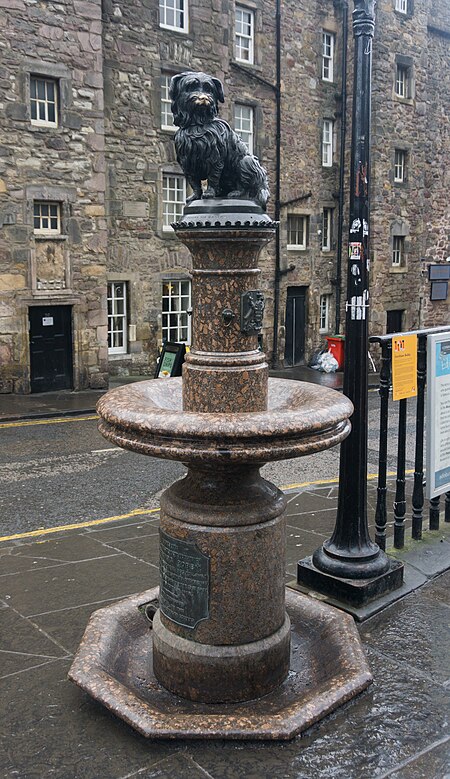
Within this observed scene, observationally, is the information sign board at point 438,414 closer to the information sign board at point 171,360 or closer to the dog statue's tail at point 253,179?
the dog statue's tail at point 253,179

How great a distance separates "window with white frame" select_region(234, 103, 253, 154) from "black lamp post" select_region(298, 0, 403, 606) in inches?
643

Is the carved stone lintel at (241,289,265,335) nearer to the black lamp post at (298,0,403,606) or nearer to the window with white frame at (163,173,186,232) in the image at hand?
the black lamp post at (298,0,403,606)

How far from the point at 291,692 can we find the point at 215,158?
9.46ft

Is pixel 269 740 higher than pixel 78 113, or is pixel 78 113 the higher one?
pixel 78 113

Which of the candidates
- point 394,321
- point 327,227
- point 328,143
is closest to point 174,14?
point 328,143

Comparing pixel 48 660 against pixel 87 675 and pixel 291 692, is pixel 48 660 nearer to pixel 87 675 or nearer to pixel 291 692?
pixel 87 675

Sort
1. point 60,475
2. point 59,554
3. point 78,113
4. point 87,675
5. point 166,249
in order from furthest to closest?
point 166,249 → point 78,113 → point 60,475 → point 59,554 → point 87,675

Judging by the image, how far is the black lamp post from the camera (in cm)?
482

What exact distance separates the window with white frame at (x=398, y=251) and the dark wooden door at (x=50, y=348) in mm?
12644

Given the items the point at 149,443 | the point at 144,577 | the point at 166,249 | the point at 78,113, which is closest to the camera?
the point at 149,443

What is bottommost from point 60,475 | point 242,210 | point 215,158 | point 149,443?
point 60,475

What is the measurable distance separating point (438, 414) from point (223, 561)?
2.80m

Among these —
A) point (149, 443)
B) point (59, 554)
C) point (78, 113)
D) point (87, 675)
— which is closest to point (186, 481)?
point (149, 443)

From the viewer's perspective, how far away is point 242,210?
388cm
